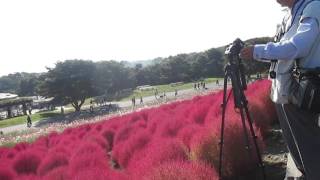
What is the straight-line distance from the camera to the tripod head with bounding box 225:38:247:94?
4578 millimetres

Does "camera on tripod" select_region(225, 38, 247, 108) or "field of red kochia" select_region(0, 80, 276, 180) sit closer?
"camera on tripod" select_region(225, 38, 247, 108)

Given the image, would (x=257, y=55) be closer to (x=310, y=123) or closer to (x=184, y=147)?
(x=310, y=123)

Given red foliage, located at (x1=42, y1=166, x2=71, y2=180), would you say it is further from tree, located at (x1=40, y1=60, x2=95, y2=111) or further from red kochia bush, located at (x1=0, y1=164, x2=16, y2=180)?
tree, located at (x1=40, y1=60, x2=95, y2=111)

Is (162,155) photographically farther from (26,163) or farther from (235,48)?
(26,163)

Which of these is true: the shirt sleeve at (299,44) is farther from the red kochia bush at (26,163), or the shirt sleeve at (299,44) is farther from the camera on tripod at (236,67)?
the red kochia bush at (26,163)

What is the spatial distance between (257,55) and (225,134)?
11.1ft

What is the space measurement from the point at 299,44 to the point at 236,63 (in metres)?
1.11

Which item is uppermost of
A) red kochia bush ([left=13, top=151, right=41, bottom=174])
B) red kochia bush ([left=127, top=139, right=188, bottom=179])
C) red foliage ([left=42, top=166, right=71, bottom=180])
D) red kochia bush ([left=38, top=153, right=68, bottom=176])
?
red kochia bush ([left=127, top=139, right=188, bottom=179])

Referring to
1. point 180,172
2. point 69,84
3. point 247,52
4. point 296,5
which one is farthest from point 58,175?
point 69,84

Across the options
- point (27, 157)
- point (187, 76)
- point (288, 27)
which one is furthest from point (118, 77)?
point (288, 27)

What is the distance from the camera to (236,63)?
4.88m

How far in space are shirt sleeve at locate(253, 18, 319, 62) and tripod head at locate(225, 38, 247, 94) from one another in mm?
603

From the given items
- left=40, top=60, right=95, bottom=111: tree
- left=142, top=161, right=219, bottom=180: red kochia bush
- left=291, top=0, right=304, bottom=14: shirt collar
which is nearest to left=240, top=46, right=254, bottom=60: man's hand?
left=291, top=0, right=304, bottom=14: shirt collar

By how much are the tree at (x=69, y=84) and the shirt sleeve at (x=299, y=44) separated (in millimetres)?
63206
